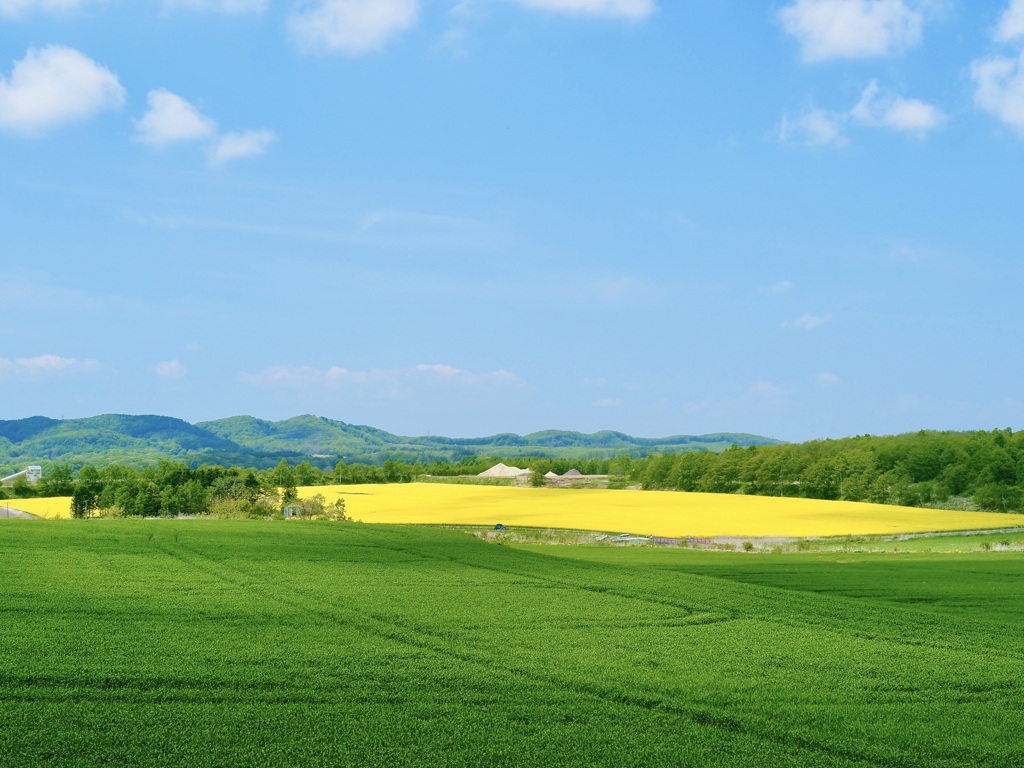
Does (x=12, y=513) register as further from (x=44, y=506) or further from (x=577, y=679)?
(x=577, y=679)

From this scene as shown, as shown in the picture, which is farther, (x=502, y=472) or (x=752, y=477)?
(x=502, y=472)

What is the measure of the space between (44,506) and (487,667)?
68583 mm

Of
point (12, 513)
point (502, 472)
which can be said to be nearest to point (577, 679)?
point (12, 513)

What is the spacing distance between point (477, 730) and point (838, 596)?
17566mm

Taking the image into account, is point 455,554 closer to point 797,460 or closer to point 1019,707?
point 1019,707

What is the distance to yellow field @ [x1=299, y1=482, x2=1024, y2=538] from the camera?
5628 centimetres

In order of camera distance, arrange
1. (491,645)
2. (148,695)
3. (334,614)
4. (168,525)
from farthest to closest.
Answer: (168,525) < (334,614) < (491,645) < (148,695)

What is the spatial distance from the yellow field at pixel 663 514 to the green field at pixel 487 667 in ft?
91.5

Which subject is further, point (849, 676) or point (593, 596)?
point (593, 596)

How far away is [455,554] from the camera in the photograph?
3412cm

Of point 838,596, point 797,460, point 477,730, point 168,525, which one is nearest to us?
point 477,730

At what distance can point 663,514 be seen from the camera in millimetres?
64250

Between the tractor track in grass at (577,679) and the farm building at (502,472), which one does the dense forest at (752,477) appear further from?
the tractor track in grass at (577,679)

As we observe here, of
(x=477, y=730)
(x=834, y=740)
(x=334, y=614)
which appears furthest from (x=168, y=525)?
(x=834, y=740)
